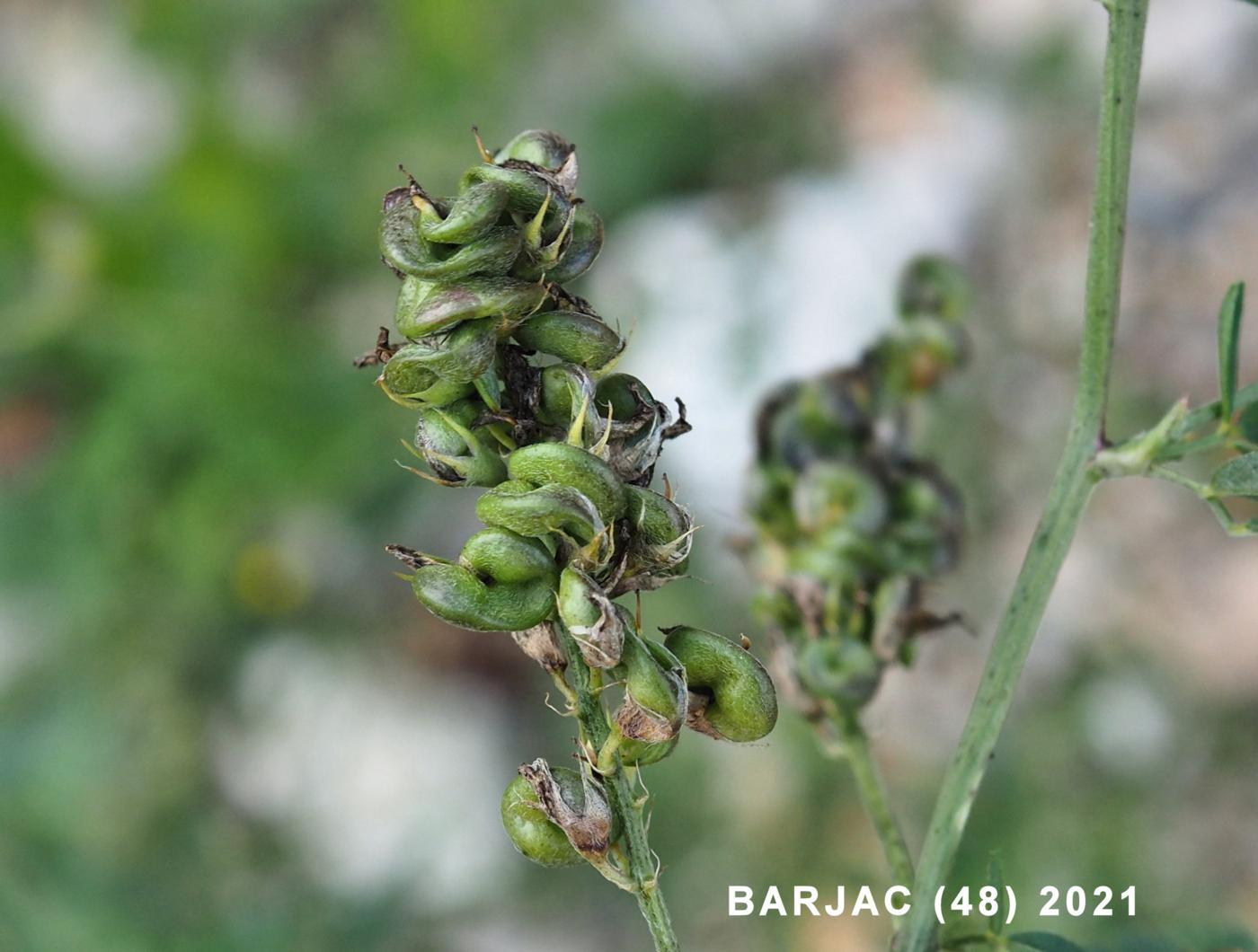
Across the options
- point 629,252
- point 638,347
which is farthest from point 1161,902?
point 629,252

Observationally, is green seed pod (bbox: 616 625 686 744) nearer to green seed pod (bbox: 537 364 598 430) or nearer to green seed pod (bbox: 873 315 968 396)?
green seed pod (bbox: 537 364 598 430)

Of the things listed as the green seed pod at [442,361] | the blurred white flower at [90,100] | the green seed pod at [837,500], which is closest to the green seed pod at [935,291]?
the green seed pod at [837,500]

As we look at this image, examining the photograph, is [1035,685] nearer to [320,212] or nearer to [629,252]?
[629,252]

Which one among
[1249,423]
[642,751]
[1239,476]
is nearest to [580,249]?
[642,751]

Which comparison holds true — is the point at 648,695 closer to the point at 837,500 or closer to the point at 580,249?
the point at 580,249

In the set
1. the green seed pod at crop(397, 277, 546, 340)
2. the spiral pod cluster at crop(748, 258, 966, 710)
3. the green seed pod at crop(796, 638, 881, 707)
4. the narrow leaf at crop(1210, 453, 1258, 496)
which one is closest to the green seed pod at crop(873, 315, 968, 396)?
the spiral pod cluster at crop(748, 258, 966, 710)

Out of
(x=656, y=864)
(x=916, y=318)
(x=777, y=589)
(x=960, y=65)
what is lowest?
(x=656, y=864)
